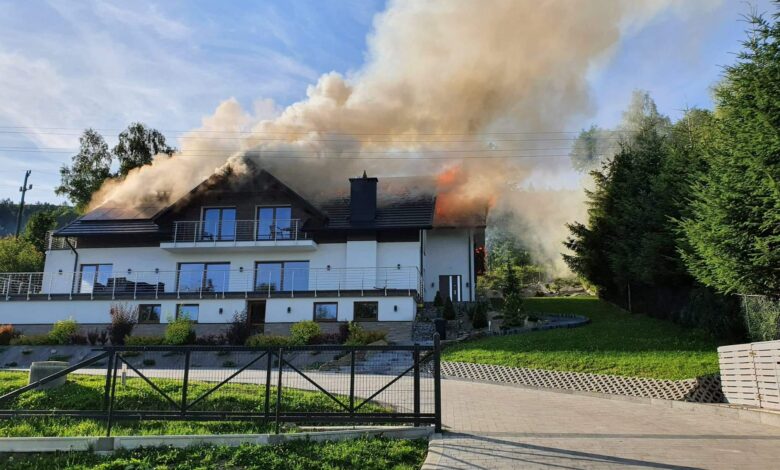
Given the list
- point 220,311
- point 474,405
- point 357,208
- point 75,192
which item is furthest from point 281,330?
point 75,192

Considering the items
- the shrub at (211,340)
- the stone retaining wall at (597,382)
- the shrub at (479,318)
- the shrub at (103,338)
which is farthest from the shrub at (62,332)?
the shrub at (479,318)

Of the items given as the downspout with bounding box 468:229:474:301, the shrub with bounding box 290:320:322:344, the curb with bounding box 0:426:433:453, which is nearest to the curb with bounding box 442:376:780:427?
the curb with bounding box 0:426:433:453

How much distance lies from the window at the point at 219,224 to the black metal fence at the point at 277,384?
18572 mm

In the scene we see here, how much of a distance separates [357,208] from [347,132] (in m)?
3.79

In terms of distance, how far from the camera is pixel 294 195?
28.1 meters

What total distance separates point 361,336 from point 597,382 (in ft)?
31.7

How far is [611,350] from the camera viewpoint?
16312 millimetres

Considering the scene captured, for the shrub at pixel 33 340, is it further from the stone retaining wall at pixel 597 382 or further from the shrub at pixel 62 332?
the stone retaining wall at pixel 597 382

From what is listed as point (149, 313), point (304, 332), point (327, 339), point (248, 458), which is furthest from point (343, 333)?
point (248, 458)

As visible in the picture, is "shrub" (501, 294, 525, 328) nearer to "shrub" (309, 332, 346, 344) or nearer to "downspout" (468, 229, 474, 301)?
"downspout" (468, 229, 474, 301)

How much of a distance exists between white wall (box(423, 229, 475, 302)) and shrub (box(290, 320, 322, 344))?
8.94 m

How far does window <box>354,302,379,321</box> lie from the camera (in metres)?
24.8

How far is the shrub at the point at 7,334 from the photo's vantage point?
23719mm

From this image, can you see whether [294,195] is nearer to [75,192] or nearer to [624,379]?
[624,379]
